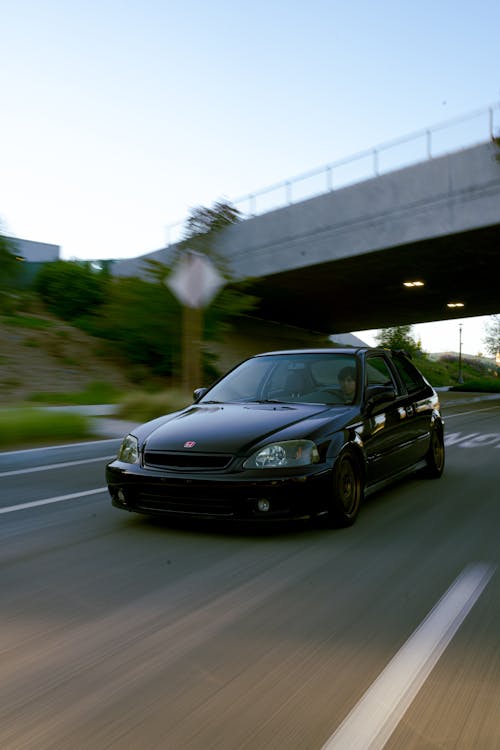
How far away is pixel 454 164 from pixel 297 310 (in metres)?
19.8

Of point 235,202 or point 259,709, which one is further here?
point 235,202

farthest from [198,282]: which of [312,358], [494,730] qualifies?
[494,730]

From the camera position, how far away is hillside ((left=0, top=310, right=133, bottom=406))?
77.6ft

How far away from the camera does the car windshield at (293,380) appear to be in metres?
6.58

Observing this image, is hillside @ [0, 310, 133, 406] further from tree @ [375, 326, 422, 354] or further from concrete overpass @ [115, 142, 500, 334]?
tree @ [375, 326, 422, 354]

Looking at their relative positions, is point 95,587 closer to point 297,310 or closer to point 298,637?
point 298,637

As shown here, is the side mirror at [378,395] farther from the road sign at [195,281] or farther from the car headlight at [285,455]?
the road sign at [195,281]

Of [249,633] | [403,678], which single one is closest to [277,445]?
[249,633]

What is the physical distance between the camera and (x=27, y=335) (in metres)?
28.8

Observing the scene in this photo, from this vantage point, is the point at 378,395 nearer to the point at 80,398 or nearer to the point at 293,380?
the point at 293,380

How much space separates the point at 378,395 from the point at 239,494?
2023 millimetres

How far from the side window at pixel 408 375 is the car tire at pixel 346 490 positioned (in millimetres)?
2119

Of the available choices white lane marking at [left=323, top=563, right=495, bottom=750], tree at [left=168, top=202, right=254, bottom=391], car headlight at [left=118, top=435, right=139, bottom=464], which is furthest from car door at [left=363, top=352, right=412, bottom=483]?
tree at [left=168, top=202, right=254, bottom=391]

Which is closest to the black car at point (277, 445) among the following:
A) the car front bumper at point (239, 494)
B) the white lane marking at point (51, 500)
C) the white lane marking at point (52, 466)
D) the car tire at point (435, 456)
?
the car front bumper at point (239, 494)
